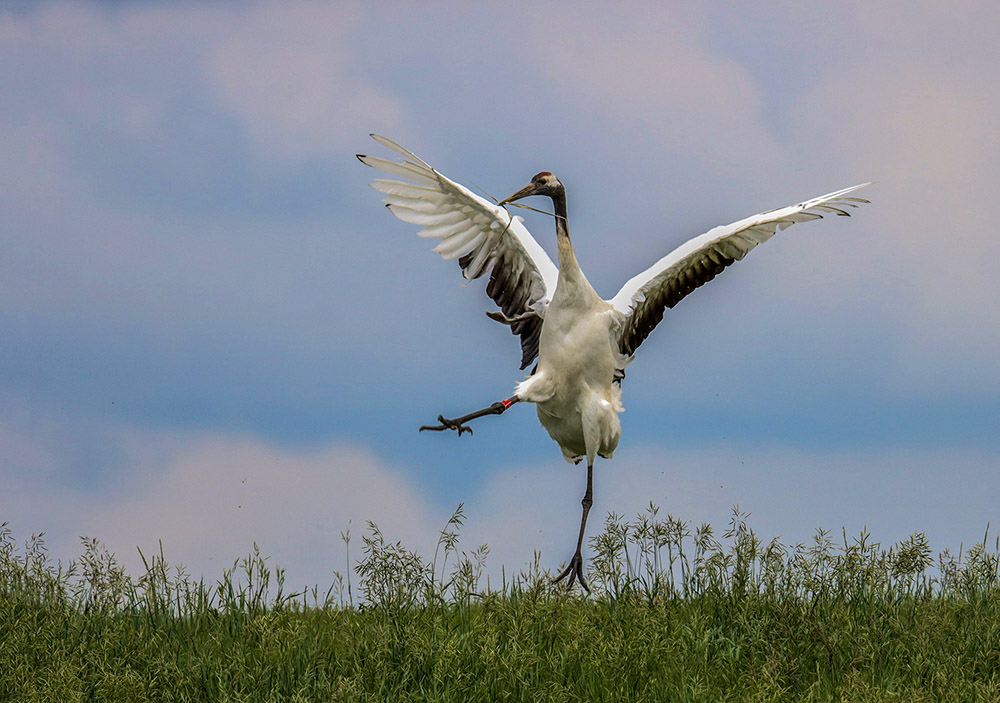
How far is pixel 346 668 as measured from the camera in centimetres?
591

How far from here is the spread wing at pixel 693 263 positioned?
8.55 meters

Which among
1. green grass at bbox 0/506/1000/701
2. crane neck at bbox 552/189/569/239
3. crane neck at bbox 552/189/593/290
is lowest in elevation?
green grass at bbox 0/506/1000/701

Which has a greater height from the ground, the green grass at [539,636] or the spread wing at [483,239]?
the spread wing at [483,239]

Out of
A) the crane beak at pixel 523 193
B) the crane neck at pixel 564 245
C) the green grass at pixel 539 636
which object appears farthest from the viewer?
the crane beak at pixel 523 193

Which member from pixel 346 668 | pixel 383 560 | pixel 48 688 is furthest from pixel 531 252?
pixel 48 688

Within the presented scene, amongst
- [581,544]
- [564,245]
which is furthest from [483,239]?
[581,544]

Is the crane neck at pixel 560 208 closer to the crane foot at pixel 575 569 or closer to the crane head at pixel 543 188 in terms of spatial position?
the crane head at pixel 543 188

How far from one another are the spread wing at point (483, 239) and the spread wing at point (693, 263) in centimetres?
69

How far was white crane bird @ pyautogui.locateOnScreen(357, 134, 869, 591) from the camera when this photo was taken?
847cm

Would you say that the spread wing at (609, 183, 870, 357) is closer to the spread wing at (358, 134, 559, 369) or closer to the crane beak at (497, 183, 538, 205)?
the spread wing at (358, 134, 559, 369)

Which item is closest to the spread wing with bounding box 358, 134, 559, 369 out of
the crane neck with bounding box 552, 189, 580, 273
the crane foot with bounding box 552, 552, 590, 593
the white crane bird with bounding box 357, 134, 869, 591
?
the white crane bird with bounding box 357, 134, 869, 591

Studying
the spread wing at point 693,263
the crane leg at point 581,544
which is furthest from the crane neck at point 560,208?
the crane leg at point 581,544

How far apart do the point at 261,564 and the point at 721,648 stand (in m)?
2.82

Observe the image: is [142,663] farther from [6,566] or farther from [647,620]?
[647,620]
